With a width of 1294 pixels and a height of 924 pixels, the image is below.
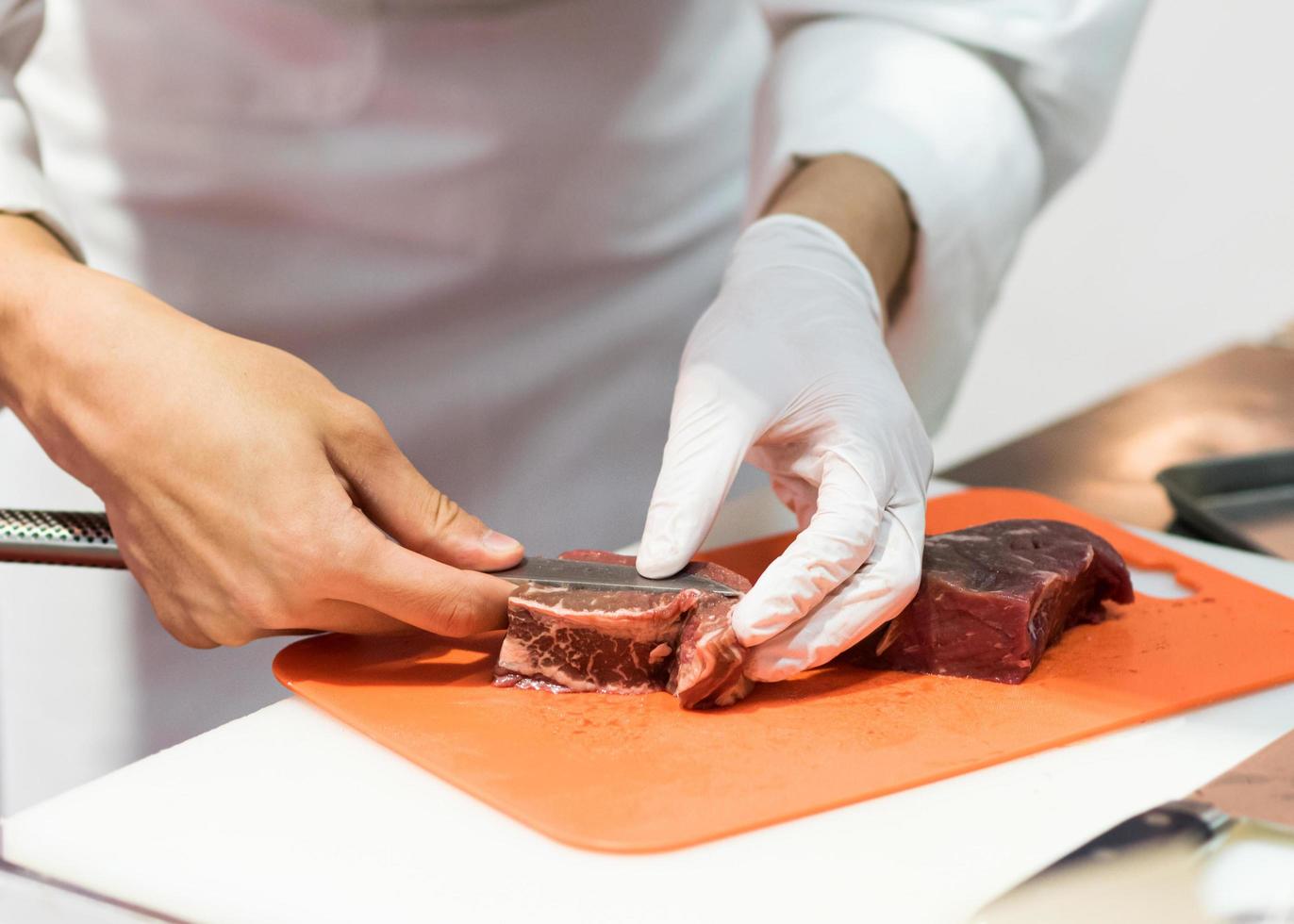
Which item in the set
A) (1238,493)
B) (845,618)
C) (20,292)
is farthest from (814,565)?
(1238,493)

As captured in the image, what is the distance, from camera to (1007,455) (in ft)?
9.00

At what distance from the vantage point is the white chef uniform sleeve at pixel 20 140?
1.97m

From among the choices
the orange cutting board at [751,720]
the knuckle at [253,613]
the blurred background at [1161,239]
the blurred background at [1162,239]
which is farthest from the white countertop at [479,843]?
the blurred background at [1161,239]

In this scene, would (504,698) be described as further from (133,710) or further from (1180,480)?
(1180,480)

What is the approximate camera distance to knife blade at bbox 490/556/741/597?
5.77 ft

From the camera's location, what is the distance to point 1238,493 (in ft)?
8.19

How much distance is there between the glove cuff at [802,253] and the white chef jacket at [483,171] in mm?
275

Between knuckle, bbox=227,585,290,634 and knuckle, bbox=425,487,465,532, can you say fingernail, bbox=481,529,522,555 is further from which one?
knuckle, bbox=227,585,290,634

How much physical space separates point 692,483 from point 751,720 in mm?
324

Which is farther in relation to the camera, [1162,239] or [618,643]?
[1162,239]

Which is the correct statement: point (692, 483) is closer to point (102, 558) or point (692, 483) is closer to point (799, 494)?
point (799, 494)

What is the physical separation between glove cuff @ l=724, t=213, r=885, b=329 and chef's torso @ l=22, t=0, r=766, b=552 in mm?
538

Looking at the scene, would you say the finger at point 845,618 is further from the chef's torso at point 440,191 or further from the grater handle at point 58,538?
the chef's torso at point 440,191

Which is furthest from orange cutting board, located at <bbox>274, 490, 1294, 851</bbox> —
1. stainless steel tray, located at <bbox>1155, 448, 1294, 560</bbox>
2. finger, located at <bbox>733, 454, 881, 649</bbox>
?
stainless steel tray, located at <bbox>1155, 448, 1294, 560</bbox>
